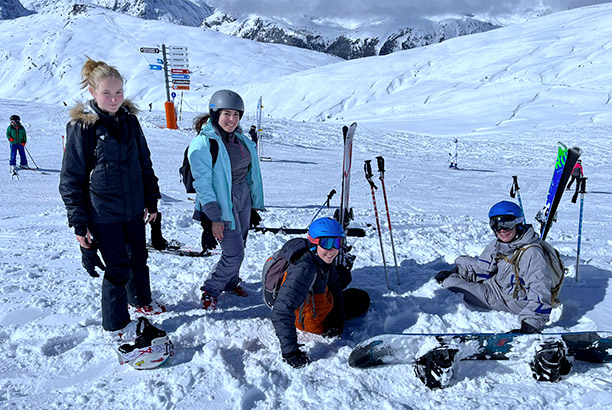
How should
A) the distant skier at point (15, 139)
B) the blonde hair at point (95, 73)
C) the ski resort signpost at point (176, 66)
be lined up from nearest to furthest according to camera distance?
the blonde hair at point (95, 73)
the distant skier at point (15, 139)
the ski resort signpost at point (176, 66)

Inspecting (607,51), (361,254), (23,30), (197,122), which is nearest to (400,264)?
(361,254)

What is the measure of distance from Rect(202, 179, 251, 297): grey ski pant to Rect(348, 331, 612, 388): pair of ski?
138 centimetres

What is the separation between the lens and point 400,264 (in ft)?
17.6

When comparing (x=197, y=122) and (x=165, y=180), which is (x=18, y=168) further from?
(x=197, y=122)

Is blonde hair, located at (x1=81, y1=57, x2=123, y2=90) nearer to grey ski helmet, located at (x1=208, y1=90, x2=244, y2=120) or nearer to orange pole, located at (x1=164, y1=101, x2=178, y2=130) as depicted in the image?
grey ski helmet, located at (x1=208, y1=90, x2=244, y2=120)

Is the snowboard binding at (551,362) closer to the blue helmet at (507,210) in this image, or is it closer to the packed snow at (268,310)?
the packed snow at (268,310)

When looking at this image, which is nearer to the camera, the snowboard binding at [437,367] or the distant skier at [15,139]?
the snowboard binding at [437,367]

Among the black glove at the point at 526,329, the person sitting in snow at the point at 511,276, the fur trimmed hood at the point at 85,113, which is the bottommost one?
the black glove at the point at 526,329

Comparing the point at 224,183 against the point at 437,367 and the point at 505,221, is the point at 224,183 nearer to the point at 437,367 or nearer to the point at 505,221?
the point at 437,367

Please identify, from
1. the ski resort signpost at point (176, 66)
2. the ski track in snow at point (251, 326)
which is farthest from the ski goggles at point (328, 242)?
the ski resort signpost at point (176, 66)

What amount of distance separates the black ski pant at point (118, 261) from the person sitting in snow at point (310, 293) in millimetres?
1183

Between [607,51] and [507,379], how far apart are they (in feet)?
171

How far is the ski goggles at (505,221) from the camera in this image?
380 cm

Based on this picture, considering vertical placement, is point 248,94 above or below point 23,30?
below
